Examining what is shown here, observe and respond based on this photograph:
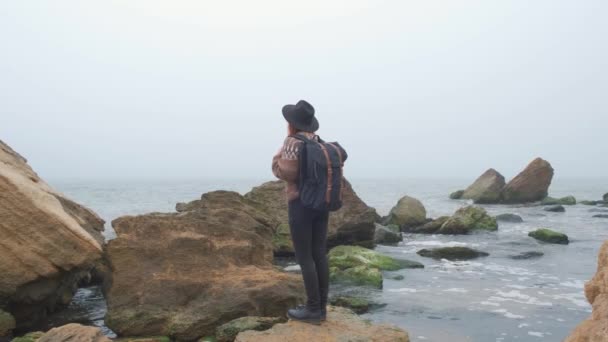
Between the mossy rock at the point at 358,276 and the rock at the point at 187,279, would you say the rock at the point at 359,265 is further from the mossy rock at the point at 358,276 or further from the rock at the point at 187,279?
the rock at the point at 187,279

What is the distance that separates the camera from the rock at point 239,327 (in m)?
6.90

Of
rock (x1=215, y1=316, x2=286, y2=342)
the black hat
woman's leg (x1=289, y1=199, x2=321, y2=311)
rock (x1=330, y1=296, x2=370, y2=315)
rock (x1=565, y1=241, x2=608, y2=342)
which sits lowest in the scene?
rock (x1=330, y1=296, x2=370, y2=315)

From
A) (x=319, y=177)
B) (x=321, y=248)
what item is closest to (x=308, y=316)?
(x=321, y=248)

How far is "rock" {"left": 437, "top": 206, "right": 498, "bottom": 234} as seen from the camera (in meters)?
23.9

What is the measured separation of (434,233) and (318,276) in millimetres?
19239

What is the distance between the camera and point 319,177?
5473 mm

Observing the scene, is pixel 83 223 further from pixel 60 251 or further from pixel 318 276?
pixel 318 276

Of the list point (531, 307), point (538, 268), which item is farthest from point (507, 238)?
point (531, 307)

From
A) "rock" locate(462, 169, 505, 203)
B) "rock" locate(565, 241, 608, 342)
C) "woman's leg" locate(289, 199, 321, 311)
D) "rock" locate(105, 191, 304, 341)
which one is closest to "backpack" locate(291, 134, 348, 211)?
"woman's leg" locate(289, 199, 321, 311)

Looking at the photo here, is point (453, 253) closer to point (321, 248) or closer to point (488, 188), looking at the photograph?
point (321, 248)

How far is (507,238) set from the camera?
71.1ft

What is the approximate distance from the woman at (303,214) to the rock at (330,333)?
0.40 metres

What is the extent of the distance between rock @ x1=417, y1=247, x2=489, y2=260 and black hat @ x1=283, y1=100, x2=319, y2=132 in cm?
1157

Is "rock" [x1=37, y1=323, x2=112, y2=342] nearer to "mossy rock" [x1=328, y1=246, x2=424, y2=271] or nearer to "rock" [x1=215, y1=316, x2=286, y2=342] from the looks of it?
"rock" [x1=215, y1=316, x2=286, y2=342]
